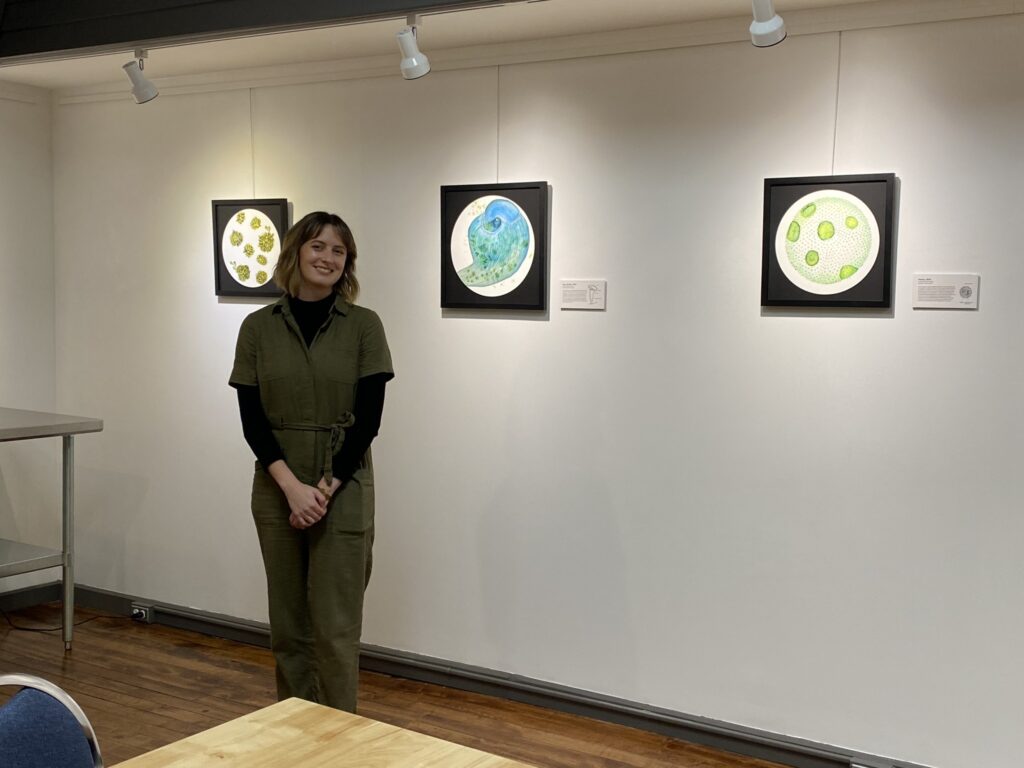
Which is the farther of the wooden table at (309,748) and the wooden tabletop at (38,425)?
the wooden tabletop at (38,425)

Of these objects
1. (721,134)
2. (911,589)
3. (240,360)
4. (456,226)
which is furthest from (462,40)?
(911,589)

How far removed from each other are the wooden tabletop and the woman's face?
1477 millimetres

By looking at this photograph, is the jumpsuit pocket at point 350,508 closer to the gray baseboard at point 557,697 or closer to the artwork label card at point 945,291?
the gray baseboard at point 557,697

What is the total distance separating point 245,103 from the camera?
4.36 m

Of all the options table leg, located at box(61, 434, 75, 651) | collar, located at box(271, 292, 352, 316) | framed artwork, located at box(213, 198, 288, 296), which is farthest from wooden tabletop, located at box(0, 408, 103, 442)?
collar, located at box(271, 292, 352, 316)

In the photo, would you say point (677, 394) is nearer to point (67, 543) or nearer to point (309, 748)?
point (309, 748)

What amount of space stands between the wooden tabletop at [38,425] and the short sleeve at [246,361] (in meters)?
1.20

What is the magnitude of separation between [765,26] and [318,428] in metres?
1.69

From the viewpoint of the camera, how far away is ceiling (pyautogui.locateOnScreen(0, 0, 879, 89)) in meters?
3.23

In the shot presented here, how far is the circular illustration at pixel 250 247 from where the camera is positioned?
4320mm

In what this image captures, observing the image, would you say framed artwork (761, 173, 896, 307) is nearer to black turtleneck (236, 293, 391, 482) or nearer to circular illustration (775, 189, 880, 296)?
circular illustration (775, 189, 880, 296)

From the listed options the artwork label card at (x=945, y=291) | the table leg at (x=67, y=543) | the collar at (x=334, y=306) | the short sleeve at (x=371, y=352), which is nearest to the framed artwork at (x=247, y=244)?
the table leg at (x=67, y=543)

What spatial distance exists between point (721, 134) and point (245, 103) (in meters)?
2.11

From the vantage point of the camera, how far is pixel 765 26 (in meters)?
2.62
